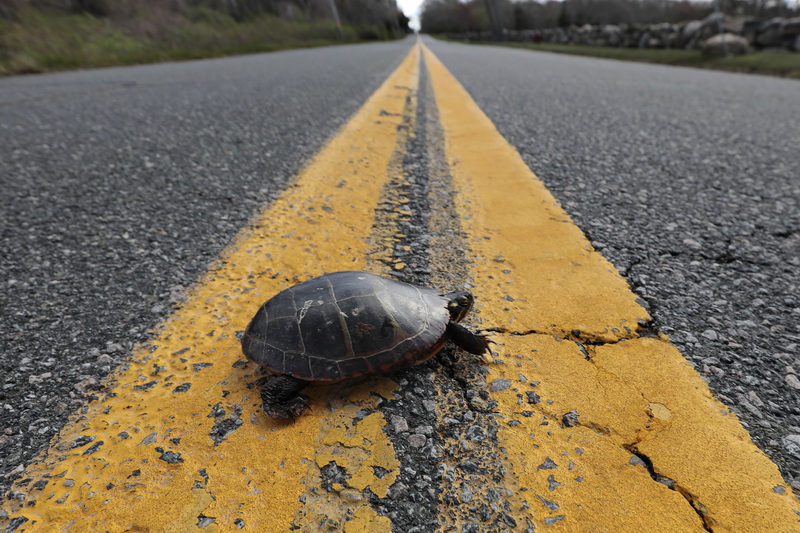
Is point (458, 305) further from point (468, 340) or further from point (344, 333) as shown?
point (344, 333)

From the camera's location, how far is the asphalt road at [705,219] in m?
1.38

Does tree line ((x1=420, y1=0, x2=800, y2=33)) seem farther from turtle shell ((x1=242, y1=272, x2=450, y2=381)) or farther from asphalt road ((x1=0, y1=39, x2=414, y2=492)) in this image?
turtle shell ((x1=242, y1=272, x2=450, y2=381))

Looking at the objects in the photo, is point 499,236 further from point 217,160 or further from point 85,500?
point 217,160

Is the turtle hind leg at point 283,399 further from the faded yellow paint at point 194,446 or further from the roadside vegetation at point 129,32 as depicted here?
the roadside vegetation at point 129,32

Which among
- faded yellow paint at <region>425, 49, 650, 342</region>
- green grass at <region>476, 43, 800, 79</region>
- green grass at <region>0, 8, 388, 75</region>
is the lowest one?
faded yellow paint at <region>425, 49, 650, 342</region>

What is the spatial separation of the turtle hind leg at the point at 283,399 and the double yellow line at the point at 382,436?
4 cm

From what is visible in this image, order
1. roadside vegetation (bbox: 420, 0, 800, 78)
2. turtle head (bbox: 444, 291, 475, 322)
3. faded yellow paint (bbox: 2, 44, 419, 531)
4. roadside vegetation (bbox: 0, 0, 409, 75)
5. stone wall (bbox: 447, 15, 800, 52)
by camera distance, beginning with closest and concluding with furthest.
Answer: faded yellow paint (bbox: 2, 44, 419, 531)
turtle head (bbox: 444, 291, 475, 322)
roadside vegetation (bbox: 0, 0, 409, 75)
roadside vegetation (bbox: 420, 0, 800, 78)
stone wall (bbox: 447, 15, 800, 52)

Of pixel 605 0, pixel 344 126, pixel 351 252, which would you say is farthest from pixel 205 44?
pixel 605 0

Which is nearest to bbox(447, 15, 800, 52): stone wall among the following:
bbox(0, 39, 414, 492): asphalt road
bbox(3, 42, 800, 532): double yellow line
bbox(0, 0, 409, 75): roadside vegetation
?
bbox(0, 0, 409, 75): roadside vegetation

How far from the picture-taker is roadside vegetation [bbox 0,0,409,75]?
11.0 metres

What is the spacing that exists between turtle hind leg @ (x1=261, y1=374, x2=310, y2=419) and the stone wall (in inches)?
781

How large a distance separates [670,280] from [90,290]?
2.32 metres

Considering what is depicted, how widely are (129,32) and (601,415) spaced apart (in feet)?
68.6

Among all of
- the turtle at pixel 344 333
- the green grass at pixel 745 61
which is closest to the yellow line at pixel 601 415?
the turtle at pixel 344 333
